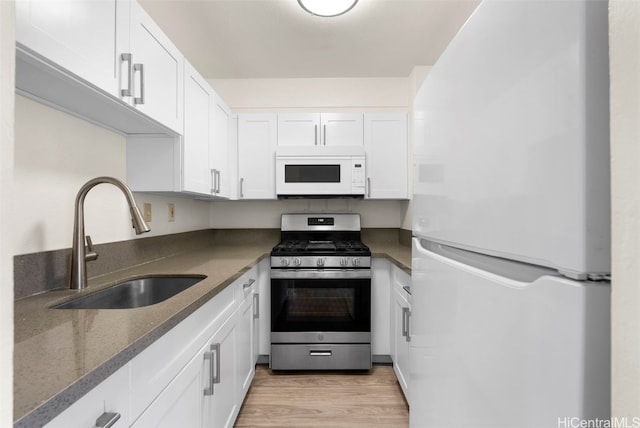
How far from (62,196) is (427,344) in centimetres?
149

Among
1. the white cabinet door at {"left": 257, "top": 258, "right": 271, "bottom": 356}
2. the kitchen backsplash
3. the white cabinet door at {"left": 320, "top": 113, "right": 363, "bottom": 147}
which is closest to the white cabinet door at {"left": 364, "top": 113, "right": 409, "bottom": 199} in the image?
the white cabinet door at {"left": 320, "top": 113, "right": 363, "bottom": 147}

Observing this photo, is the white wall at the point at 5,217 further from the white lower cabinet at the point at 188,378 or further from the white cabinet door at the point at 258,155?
the white cabinet door at the point at 258,155

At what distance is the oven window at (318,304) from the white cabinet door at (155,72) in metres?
1.35

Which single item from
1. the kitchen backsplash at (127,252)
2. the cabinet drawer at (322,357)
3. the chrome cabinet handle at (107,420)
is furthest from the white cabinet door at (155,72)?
the cabinet drawer at (322,357)

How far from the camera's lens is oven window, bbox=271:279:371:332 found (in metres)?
2.23

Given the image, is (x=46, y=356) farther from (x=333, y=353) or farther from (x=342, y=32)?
(x=342, y=32)

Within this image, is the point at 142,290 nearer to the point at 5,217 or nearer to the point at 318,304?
the point at 318,304

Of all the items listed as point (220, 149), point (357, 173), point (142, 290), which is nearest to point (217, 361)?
point (142, 290)

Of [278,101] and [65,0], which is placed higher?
[278,101]

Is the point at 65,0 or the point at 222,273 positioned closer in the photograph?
the point at 65,0

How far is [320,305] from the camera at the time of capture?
2.25 meters
